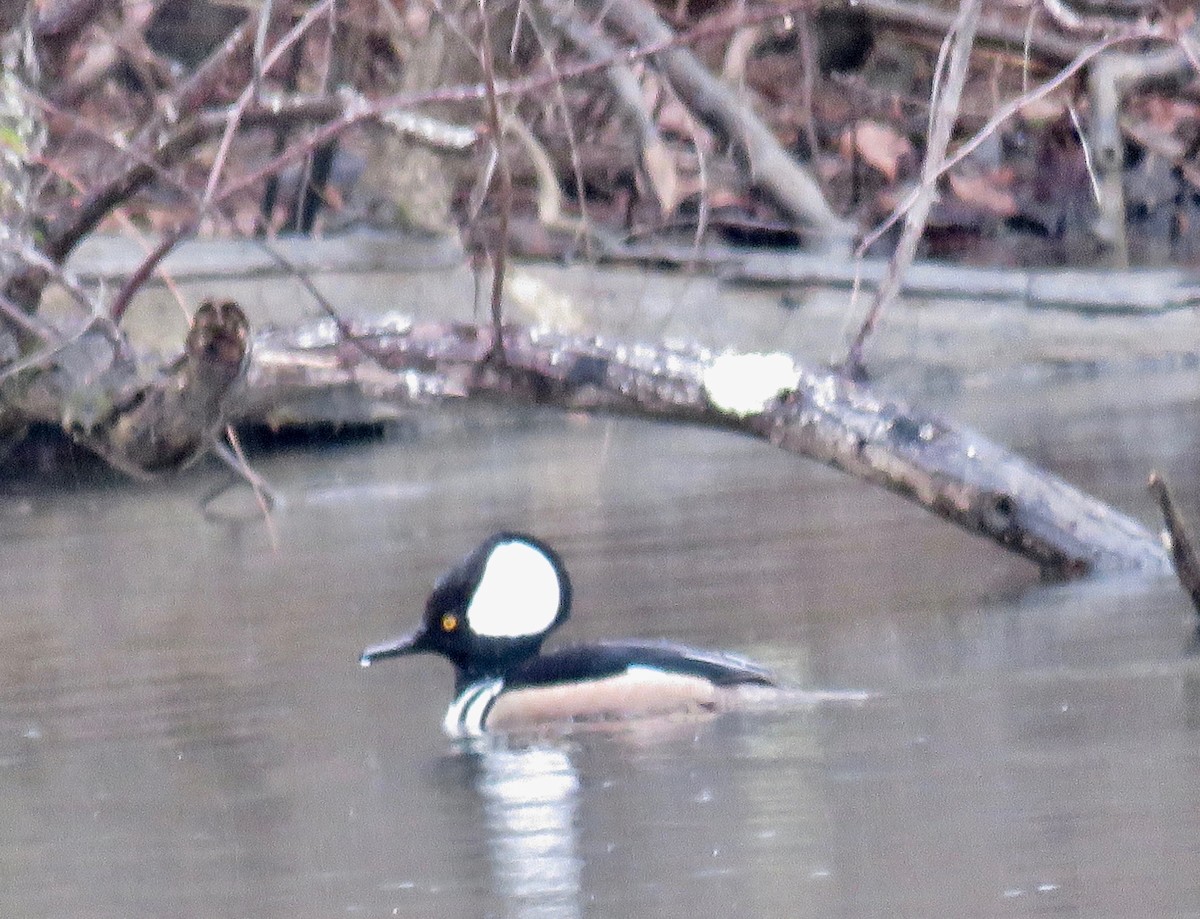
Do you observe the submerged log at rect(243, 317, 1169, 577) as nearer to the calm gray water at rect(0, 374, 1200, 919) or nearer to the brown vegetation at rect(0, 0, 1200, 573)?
the brown vegetation at rect(0, 0, 1200, 573)

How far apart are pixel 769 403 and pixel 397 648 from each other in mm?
1228

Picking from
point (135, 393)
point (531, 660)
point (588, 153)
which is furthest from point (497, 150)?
point (588, 153)

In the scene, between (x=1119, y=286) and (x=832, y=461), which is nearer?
(x=832, y=461)

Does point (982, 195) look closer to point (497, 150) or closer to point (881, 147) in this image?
point (881, 147)

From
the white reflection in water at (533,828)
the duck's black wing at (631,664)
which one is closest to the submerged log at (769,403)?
the duck's black wing at (631,664)

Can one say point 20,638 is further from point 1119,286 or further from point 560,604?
point 1119,286

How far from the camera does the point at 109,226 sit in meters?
13.1

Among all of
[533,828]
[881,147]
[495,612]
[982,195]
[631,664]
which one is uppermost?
[881,147]

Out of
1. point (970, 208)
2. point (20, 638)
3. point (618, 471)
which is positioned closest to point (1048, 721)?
point (20, 638)

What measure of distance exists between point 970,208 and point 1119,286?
244 cm

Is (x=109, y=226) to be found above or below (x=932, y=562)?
above

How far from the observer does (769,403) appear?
710 centimetres

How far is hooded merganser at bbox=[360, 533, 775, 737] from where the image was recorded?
6.04 meters

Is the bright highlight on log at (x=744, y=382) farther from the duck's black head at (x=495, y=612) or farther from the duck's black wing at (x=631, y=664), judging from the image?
the duck's black wing at (x=631, y=664)
